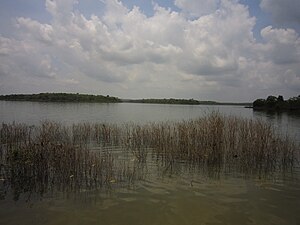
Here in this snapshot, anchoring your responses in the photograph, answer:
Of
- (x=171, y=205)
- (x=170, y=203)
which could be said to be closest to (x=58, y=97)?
(x=170, y=203)

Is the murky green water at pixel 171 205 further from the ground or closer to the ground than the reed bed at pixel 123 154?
closer to the ground

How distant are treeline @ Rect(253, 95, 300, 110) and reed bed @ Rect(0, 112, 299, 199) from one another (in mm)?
60867

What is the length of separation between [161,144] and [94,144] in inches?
172

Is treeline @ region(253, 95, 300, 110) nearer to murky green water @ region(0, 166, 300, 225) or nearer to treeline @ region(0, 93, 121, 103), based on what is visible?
treeline @ region(0, 93, 121, 103)

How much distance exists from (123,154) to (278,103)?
224 ft

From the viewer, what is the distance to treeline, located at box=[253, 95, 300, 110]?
67.4 meters

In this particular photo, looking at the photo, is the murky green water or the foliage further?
the foliage

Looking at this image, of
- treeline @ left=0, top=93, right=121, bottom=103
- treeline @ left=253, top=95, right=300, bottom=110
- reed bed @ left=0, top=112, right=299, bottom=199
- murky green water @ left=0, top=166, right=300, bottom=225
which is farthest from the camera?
treeline @ left=0, top=93, right=121, bottom=103

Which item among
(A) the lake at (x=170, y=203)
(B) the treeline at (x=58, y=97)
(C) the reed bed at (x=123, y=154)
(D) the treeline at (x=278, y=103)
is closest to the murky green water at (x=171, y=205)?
(A) the lake at (x=170, y=203)

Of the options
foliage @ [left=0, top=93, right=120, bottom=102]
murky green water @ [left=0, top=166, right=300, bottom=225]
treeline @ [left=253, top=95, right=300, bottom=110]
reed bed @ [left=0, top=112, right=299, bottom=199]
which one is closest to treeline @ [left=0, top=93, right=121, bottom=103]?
foliage @ [left=0, top=93, right=120, bottom=102]

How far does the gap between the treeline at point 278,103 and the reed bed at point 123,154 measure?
6087cm

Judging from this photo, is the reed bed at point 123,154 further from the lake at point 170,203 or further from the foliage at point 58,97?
the foliage at point 58,97

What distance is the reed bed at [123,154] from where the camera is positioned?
840cm

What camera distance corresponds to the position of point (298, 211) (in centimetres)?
683
